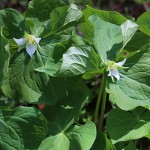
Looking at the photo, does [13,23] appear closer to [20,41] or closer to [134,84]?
[20,41]

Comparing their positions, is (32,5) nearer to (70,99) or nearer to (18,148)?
(70,99)

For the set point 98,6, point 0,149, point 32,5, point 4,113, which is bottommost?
point 98,6

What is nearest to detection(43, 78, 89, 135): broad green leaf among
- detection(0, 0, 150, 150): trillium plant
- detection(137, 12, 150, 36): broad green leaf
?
detection(0, 0, 150, 150): trillium plant

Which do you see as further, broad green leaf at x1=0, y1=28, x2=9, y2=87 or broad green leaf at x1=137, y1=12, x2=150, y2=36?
broad green leaf at x1=137, y1=12, x2=150, y2=36

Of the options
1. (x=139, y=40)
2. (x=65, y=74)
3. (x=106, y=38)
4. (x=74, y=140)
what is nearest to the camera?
(x=65, y=74)

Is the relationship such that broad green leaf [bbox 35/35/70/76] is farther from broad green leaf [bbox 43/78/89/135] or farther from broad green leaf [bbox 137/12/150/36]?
broad green leaf [bbox 137/12/150/36]

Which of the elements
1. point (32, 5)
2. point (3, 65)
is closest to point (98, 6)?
point (32, 5)

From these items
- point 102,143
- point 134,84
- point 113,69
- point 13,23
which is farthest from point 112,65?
point 13,23
